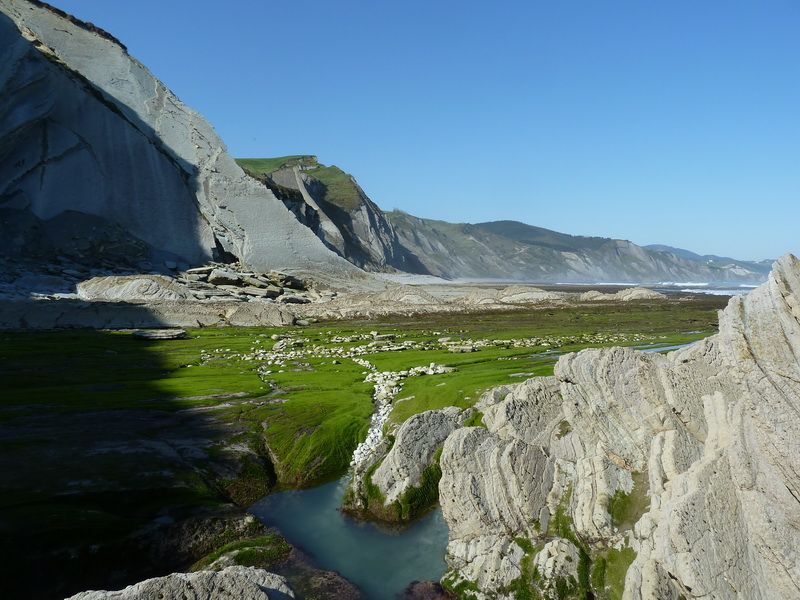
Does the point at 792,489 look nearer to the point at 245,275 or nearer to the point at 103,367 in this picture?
the point at 103,367

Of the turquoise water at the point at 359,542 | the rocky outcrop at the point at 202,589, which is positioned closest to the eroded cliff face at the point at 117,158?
the turquoise water at the point at 359,542

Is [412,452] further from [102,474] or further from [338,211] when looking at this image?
[338,211]

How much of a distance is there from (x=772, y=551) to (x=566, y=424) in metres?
7.44

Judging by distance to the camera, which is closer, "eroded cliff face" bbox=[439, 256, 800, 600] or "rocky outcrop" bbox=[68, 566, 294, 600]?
"rocky outcrop" bbox=[68, 566, 294, 600]

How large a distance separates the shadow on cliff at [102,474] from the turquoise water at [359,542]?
1979mm

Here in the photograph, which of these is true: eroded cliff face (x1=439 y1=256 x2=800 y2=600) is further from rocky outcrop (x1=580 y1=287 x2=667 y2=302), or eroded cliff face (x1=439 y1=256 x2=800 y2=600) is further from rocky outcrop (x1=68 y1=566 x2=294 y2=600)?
rocky outcrop (x1=580 y1=287 x2=667 y2=302)

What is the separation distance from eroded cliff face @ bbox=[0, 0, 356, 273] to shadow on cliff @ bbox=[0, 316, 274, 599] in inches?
2353

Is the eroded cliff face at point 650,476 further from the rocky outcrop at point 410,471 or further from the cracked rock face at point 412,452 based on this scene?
the cracked rock face at point 412,452

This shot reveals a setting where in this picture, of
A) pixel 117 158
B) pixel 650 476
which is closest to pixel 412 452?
pixel 650 476

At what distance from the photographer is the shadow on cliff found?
14.3 meters

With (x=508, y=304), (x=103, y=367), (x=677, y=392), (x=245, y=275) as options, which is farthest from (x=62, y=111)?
(x=677, y=392)

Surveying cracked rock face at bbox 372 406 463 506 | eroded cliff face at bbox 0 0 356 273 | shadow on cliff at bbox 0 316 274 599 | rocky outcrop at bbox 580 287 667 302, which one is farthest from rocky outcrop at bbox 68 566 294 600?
rocky outcrop at bbox 580 287 667 302

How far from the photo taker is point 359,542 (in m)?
17.4

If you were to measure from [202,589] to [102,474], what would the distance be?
9.36 meters
